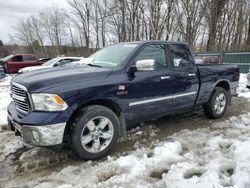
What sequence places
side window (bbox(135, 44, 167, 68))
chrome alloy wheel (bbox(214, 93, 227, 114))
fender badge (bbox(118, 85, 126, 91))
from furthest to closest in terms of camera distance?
chrome alloy wheel (bbox(214, 93, 227, 114)) → side window (bbox(135, 44, 167, 68)) → fender badge (bbox(118, 85, 126, 91))

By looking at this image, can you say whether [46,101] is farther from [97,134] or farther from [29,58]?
[29,58]

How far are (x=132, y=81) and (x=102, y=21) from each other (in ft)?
103

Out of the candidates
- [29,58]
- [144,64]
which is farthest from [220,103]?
[29,58]

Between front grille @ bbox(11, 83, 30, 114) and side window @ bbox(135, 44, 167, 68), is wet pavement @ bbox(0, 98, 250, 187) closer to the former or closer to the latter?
front grille @ bbox(11, 83, 30, 114)

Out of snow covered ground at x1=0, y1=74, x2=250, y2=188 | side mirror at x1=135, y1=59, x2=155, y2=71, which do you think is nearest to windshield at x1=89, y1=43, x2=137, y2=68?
side mirror at x1=135, y1=59, x2=155, y2=71

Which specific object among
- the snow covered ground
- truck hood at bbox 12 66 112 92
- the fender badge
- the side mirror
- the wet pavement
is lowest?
the wet pavement

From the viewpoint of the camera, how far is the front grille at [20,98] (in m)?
3.08

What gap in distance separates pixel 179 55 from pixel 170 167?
239cm

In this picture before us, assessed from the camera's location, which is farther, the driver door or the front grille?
the driver door

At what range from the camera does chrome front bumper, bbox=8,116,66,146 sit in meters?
2.91

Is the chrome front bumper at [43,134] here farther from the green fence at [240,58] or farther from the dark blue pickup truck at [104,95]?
the green fence at [240,58]

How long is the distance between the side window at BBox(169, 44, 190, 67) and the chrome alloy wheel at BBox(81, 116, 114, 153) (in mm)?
1886

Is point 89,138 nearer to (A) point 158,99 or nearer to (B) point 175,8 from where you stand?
(A) point 158,99

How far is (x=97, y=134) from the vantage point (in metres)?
3.39
